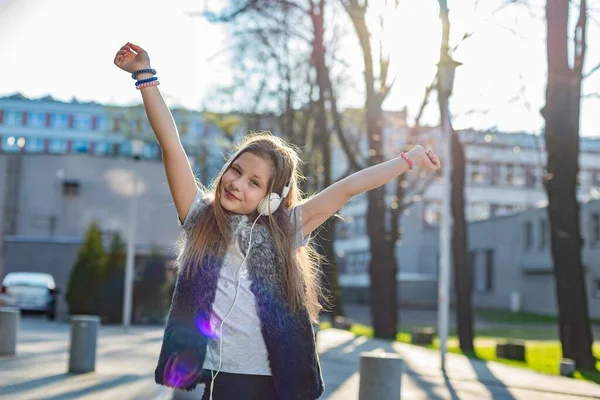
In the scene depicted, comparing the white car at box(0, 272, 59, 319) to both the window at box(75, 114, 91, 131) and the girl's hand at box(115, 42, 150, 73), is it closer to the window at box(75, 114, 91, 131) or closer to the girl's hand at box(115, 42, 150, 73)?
the girl's hand at box(115, 42, 150, 73)

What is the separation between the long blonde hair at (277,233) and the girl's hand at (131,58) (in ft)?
1.62

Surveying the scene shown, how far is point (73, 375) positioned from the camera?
1350 cm

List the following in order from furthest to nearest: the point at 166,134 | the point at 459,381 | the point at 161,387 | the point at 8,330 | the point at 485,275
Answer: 1. the point at 485,275
2. the point at 459,381
3. the point at 8,330
4. the point at 161,387
5. the point at 166,134

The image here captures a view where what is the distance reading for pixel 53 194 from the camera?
5450 cm

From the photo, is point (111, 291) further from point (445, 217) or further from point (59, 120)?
point (59, 120)

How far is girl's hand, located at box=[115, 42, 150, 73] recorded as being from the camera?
409 centimetres

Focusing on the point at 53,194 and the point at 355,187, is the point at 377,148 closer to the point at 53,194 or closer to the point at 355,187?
the point at 355,187

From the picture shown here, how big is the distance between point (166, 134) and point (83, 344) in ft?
33.4

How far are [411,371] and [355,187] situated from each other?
14.0 meters

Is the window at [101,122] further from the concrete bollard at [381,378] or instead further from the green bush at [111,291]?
the concrete bollard at [381,378]

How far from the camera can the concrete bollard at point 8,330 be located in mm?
15297

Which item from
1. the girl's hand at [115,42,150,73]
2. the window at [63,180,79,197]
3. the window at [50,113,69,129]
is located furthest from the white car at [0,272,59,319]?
the window at [50,113,69,129]

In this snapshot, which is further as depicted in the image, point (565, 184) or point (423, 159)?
point (565, 184)

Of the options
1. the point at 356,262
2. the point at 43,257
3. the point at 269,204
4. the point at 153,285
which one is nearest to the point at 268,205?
the point at 269,204
